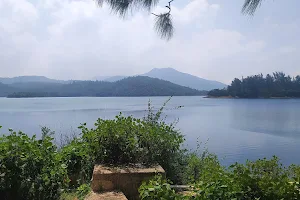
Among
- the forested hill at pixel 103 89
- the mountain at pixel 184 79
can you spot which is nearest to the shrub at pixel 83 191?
the forested hill at pixel 103 89

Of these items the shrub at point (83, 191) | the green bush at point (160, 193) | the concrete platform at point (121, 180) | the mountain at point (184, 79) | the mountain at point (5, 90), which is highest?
the mountain at point (184, 79)

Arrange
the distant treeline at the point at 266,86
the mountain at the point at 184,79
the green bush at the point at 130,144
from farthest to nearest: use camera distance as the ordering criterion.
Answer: the mountain at the point at 184,79
the distant treeline at the point at 266,86
the green bush at the point at 130,144

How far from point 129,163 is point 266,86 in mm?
62815

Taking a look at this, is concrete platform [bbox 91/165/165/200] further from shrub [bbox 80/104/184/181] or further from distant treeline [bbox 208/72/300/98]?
distant treeline [bbox 208/72/300/98]

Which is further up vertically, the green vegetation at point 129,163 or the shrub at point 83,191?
the green vegetation at point 129,163

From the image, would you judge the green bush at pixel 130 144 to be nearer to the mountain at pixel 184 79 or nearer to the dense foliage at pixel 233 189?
the dense foliage at pixel 233 189

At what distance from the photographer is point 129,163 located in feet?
10.7

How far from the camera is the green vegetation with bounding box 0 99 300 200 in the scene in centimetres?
A: 192

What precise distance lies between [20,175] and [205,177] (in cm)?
151

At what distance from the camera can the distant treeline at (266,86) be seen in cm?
5978

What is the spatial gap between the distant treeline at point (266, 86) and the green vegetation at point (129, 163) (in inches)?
2401

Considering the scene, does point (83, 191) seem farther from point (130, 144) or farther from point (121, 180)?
point (130, 144)

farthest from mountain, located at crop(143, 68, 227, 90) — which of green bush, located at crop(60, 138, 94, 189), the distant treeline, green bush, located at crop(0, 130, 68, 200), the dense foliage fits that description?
the dense foliage

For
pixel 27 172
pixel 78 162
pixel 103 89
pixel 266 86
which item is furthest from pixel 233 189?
pixel 103 89
